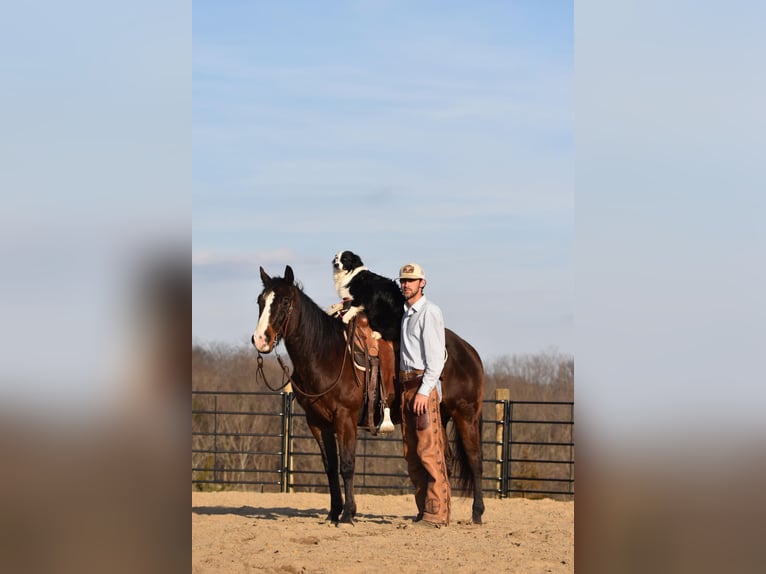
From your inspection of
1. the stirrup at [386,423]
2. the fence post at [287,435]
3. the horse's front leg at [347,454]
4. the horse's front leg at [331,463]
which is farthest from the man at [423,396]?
the fence post at [287,435]

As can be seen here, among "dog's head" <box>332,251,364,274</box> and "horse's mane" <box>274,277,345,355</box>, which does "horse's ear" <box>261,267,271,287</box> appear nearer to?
"horse's mane" <box>274,277,345,355</box>

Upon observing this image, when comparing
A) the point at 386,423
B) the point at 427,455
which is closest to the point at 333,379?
the point at 386,423

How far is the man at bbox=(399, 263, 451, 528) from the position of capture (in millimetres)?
6180

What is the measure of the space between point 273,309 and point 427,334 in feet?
3.51

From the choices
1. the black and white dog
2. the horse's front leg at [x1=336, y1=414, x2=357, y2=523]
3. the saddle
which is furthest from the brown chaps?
the black and white dog

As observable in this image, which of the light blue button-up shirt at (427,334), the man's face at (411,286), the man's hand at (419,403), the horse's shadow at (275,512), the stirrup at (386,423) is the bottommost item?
the horse's shadow at (275,512)

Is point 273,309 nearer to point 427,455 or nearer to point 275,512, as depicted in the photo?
point 427,455

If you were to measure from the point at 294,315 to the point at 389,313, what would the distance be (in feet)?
2.43

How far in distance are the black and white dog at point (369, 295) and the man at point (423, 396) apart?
50 cm

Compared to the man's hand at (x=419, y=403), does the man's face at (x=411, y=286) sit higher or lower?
higher

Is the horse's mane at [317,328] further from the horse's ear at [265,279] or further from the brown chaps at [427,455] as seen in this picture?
the brown chaps at [427,455]

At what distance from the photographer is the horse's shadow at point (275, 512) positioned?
7416 mm

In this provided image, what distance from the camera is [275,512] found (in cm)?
794
